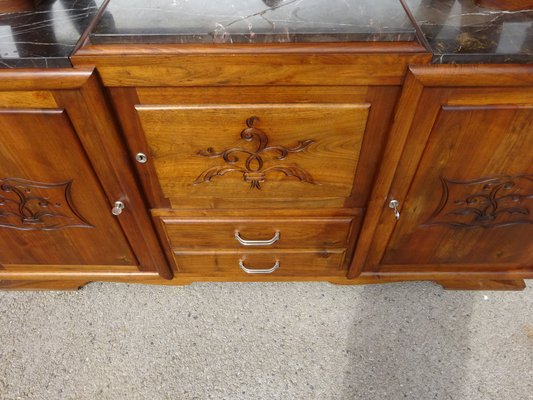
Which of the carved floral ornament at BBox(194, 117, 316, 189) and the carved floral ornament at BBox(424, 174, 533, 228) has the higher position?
the carved floral ornament at BBox(194, 117, 316, 189)

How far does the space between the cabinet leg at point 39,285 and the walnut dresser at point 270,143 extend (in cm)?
8

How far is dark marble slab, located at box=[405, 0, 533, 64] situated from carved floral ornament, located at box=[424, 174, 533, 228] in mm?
248

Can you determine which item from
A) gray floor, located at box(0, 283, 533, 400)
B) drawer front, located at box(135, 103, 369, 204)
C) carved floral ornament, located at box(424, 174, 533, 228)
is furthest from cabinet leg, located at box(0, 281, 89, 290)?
carved floral ornament, located at box(424, 174, 533, 228)

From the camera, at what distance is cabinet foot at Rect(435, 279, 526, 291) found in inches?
41.1

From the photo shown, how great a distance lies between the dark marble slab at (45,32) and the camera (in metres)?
0.56

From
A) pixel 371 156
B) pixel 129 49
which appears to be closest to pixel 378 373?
pixel 371 156

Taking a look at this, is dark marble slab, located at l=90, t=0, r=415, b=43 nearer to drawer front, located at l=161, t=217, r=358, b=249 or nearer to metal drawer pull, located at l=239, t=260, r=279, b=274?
drawer front, located at l=161, t=217, r=358, b=249

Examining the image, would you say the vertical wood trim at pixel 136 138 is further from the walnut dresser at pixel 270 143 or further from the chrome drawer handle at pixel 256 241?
the chrome drawer handle at pixel 256 241

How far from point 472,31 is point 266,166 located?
412mm

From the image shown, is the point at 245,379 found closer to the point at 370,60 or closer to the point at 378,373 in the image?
the point at 378,373

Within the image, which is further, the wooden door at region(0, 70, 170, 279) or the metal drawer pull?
the metal drawer pull

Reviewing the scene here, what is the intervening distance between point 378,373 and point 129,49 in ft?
2.95

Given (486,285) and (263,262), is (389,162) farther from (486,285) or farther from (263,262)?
(486,285)

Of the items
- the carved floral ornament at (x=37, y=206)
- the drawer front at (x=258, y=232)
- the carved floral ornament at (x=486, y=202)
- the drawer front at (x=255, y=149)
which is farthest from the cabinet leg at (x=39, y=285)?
the carved floral ornament at (x=486, y=202)
